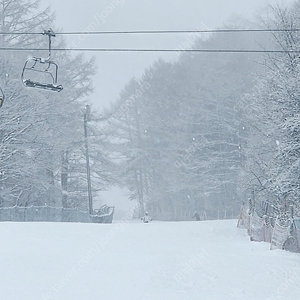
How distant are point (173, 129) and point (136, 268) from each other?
3638 cm

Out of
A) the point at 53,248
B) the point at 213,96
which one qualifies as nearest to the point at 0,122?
the point at 53,248

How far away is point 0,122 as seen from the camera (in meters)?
30.0

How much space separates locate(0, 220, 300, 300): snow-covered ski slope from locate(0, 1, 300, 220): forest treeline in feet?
14.0

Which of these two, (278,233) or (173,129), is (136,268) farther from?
(173,129)

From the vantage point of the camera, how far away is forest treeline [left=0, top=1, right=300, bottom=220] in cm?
2183

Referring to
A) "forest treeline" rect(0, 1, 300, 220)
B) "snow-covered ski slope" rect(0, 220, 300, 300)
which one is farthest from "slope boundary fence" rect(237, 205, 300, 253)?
"forest treeline" rect(0, 1, 300, 220)

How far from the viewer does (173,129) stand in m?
50.3

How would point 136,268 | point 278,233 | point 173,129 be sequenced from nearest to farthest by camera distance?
1. point 136,268
2. point 278,233
3. point 173,129

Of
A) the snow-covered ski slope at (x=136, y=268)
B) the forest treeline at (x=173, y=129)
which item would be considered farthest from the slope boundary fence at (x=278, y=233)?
the forest treeline at (x=173, y=129)

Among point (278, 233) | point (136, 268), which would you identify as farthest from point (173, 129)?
point (136, 268)

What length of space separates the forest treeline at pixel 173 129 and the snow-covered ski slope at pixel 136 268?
14.0 feet

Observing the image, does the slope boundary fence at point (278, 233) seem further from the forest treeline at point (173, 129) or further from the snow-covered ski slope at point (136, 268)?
the forest treeline at point (173, 129)

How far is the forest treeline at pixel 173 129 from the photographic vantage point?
21.8m

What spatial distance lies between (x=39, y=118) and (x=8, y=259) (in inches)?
729
